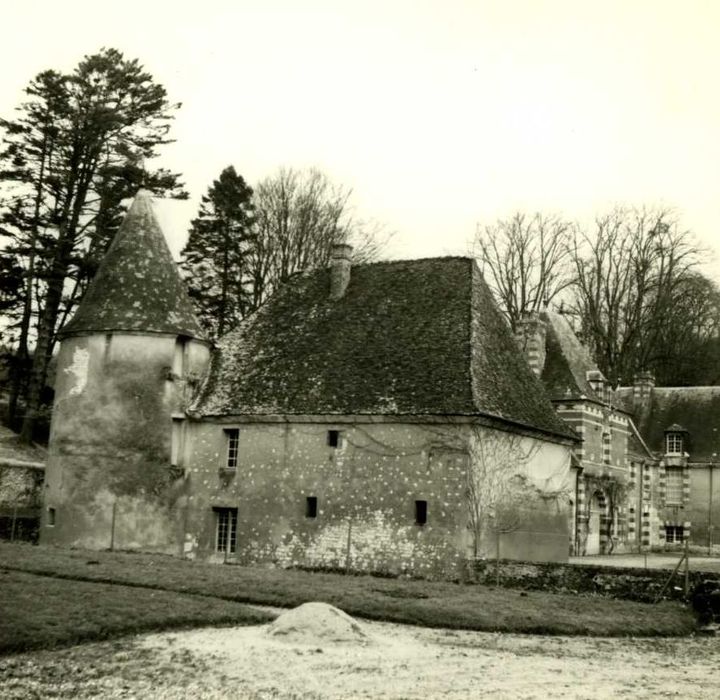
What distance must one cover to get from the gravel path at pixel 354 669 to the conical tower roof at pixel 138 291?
13859mm

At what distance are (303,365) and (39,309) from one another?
1295 cm

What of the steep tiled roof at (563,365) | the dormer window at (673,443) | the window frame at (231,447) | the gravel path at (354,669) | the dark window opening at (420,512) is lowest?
the gravel path at (354,669)

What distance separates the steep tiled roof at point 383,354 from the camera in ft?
77.6

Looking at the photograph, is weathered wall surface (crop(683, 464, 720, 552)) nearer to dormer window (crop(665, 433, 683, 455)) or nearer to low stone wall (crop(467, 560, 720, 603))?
dormer window (crop(665, 433, 683, 455))

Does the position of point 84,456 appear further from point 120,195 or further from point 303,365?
point 120,195

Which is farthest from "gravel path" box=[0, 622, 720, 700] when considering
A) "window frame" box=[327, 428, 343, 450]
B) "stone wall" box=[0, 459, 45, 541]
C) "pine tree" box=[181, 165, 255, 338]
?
"pine tree" box=[181, 165, 255, 338]

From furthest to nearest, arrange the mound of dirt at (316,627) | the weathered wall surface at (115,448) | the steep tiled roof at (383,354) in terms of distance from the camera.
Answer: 1. the weathered wall surface at (115,448)
2. the steep tiled roof at (383,354)
3. the mound of dirt at (316,627)

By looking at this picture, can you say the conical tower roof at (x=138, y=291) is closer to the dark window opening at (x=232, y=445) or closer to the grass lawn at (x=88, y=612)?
the dark window opening at (x=232, y=445)

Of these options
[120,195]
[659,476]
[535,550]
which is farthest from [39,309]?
[659,476]

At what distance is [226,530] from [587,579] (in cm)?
984

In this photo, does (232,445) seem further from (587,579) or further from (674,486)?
(674,486)

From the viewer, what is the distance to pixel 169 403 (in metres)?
25.8

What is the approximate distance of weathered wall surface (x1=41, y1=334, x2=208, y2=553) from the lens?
2500cm

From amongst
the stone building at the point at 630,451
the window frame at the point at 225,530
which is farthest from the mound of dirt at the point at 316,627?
the stone building at the point at 630,451
